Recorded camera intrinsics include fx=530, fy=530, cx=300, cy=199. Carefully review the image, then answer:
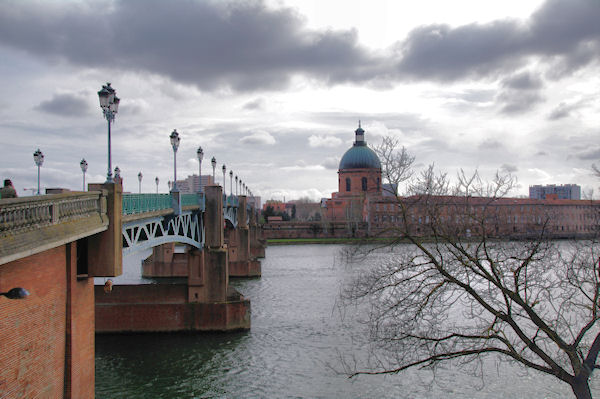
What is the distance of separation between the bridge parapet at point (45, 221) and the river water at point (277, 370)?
20.9ft

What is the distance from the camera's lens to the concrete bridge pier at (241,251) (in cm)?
4425

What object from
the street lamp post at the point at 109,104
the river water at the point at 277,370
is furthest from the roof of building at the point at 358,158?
the street lamp post at the point at 109,104

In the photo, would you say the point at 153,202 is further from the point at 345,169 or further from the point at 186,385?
the point at 345,169

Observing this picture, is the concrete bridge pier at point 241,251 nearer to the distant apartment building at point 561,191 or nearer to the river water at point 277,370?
the river water at point 277,370

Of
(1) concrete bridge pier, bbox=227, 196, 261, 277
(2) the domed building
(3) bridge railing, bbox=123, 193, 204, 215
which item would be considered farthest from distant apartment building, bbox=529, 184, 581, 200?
(3) bridge railing, bbox=123, 193, 204, 215

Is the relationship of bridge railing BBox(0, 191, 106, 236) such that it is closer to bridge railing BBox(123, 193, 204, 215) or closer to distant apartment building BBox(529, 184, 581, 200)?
bridge railing BBox(123, 193, 204, 215)

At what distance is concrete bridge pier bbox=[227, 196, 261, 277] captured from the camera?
4425 cm

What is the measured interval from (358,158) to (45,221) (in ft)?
311

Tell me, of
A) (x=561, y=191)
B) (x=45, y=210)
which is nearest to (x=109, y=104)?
(x=45, y=210)

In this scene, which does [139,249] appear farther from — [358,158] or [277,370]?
[358,158]

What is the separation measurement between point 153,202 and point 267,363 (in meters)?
7.07

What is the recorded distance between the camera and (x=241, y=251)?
47.9 m

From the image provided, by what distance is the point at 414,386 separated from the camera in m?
16.3

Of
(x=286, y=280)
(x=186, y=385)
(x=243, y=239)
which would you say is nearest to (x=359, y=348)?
(x=186, y=385)
